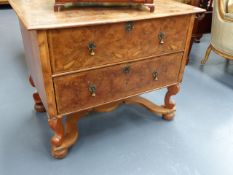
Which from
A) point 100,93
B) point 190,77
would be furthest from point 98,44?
point 190,77

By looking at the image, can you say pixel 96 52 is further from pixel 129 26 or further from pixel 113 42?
pixel 129 26

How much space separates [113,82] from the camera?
1.32m

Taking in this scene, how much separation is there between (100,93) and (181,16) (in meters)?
0.65

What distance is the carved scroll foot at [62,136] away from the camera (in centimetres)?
132

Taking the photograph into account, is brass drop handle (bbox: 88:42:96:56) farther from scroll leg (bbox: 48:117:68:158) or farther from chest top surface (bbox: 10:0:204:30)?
scroll leg (bbox: 48:117:68:158)

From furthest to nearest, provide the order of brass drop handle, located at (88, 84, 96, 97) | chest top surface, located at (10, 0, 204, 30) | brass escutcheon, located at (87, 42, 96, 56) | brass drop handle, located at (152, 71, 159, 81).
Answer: brass drop handle, located at (152, 71, 159, 81) → brass drop handle, located at (88, 84, 96, 97) → brass escutcheon, located at (87, 42, 96, 56) → chest top surface, located at (10, 0, 204, 30)

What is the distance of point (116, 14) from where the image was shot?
1.21 metres

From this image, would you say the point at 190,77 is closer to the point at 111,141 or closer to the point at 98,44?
the point at 111,141

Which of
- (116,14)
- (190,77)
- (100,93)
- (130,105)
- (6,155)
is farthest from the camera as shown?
(190,77)

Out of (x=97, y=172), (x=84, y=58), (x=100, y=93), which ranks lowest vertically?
(x=97, y=172)

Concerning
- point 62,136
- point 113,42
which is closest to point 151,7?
point 113,42

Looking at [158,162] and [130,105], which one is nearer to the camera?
[158,162]

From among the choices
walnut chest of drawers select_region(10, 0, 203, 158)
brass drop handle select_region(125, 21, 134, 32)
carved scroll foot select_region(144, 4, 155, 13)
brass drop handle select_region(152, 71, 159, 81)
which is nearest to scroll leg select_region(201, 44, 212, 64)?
walnut chest of drawers select_region(10, 0, 203, 158)

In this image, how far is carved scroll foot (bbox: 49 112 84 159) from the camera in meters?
1.32
